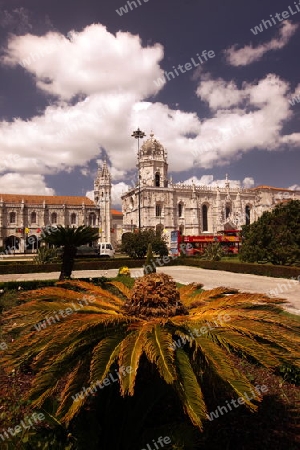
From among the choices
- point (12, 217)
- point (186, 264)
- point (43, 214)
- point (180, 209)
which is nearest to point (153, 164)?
point (180, 209)

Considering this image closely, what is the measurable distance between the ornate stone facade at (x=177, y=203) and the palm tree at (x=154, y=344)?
54.7m

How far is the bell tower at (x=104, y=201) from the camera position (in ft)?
222

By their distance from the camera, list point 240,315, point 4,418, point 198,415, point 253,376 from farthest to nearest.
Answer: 1. point 253,376
2. point 4,418
3. point 240,315
4. point 198,415

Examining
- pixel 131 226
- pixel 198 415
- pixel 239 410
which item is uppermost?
pixel 131 226

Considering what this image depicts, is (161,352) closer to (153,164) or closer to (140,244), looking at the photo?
(140,244)

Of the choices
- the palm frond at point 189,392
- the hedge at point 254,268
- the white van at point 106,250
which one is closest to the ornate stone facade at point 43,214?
the white van at point 106,250

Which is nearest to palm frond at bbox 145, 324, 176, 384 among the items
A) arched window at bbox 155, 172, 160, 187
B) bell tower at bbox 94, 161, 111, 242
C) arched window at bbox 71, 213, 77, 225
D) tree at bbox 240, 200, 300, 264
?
tree at bbox 240, 200, 300, 264

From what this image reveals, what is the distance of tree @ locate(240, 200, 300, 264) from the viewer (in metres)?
21.0

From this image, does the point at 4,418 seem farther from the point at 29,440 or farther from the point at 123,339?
the point at 123,339

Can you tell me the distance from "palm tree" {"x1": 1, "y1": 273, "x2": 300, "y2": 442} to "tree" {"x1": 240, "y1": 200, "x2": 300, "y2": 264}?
774 inches

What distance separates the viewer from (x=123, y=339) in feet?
8.50

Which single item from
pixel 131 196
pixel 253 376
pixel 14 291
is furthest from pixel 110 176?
pixel 253 376

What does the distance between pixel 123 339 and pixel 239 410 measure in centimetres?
249

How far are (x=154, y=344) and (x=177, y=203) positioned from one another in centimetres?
6191
